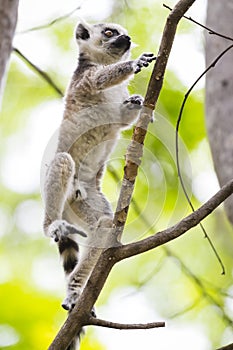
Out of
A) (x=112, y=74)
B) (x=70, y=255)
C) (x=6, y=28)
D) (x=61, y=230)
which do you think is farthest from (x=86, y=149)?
(x=6, y=28)

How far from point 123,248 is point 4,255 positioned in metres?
4.00

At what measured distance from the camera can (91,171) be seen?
3402 millimetres

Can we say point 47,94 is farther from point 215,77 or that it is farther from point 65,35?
point 215,77

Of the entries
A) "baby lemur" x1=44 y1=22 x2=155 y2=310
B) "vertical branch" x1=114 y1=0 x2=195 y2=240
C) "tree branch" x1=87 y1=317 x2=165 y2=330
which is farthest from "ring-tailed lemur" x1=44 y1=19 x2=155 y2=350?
"tree branch" x1=87 y1=317 x2=165 y2=330

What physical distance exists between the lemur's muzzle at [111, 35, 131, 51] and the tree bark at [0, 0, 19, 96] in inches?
67.8

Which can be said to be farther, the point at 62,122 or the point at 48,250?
the point at 48,250

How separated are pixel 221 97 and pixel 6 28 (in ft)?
7.72

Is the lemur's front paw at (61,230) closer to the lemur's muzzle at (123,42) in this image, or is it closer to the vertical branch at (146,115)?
the vertical branch at (146,115)

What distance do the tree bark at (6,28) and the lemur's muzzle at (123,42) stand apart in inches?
67.8

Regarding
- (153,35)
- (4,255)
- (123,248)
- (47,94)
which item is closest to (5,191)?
(4,255)

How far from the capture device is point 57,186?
334 centimetres

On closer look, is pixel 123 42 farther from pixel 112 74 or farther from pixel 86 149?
pixel 86 149

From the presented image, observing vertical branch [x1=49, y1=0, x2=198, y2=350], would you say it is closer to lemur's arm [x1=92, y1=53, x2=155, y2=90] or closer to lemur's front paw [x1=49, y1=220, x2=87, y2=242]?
lemur's front paw [x1=49, y1=220, x2=87, y2=242]

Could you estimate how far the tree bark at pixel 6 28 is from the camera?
1821 millimetres
